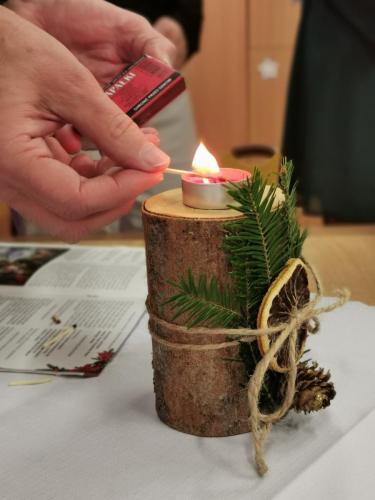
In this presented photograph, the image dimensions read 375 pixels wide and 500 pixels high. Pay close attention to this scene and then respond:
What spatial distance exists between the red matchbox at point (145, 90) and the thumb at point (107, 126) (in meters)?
0.06

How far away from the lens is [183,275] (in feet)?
1.76

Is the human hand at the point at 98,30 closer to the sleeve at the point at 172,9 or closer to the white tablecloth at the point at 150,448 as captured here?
the white tablecloth at the point at 150,448

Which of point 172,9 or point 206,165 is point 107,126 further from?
point 172,9

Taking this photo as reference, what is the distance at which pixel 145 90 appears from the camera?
2.17 ft

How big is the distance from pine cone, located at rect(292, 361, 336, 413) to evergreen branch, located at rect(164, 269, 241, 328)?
89 millimetres

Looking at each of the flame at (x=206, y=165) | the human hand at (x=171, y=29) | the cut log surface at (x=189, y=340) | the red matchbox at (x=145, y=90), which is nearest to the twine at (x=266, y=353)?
the cut log surface at (x=189, y=340)

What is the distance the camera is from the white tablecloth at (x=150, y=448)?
510 mm

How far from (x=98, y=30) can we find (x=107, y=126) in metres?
0.34

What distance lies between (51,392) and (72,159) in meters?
0.29

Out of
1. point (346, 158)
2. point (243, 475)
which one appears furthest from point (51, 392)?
point (346, 158)

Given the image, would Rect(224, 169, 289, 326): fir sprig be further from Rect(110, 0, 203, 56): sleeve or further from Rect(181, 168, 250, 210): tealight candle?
Rect(110, 0, 203, 56): sleeve

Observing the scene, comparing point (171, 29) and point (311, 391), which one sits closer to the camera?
point (311, 391)

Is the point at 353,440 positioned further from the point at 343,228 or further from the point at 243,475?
the point at 343,228

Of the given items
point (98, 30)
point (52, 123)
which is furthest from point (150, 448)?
point (98, 30)
